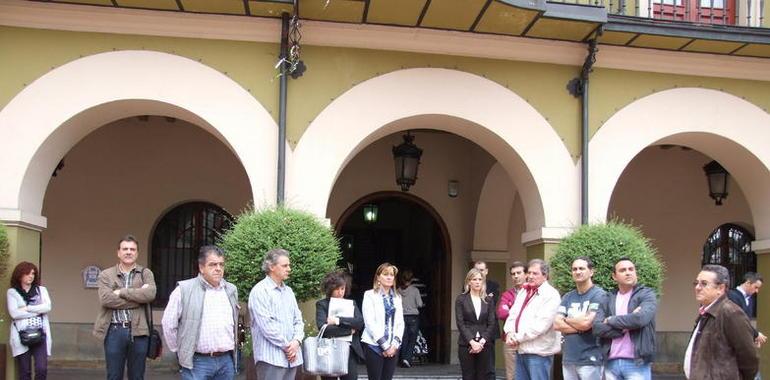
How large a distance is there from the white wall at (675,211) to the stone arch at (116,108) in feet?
22.0

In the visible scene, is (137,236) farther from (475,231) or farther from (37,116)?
(475,231)

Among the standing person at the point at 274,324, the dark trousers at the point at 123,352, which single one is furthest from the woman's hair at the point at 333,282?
the dark trousers at the point at 123,352

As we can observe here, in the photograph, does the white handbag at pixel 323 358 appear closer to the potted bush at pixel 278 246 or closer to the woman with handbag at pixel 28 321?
the potted bush at pixel 278 246

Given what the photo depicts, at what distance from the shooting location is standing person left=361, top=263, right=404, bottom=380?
8031mm

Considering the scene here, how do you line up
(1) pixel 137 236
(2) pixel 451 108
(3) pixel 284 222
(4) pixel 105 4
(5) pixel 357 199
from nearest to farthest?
(3) pixel 284 222 → (4) pixel 105 4 → (2) pixel 451 108 → (1) pixel 137 236 → (5) pixel 357 199

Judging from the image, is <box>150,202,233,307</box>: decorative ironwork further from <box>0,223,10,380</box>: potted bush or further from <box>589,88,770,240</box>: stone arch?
<box>589,88,770,240</box>: stone arch

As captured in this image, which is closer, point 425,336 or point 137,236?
point 137,236

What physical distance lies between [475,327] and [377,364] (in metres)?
1.24

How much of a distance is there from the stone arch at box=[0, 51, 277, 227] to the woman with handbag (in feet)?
2.68

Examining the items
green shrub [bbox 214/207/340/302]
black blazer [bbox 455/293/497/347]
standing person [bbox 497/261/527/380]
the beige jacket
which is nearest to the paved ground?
standing person [bbox 497/261/527/380]

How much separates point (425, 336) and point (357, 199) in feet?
8.45

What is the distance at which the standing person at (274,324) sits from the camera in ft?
21.4

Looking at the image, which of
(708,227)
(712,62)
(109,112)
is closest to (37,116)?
(109,112)

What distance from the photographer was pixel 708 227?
1365cm
